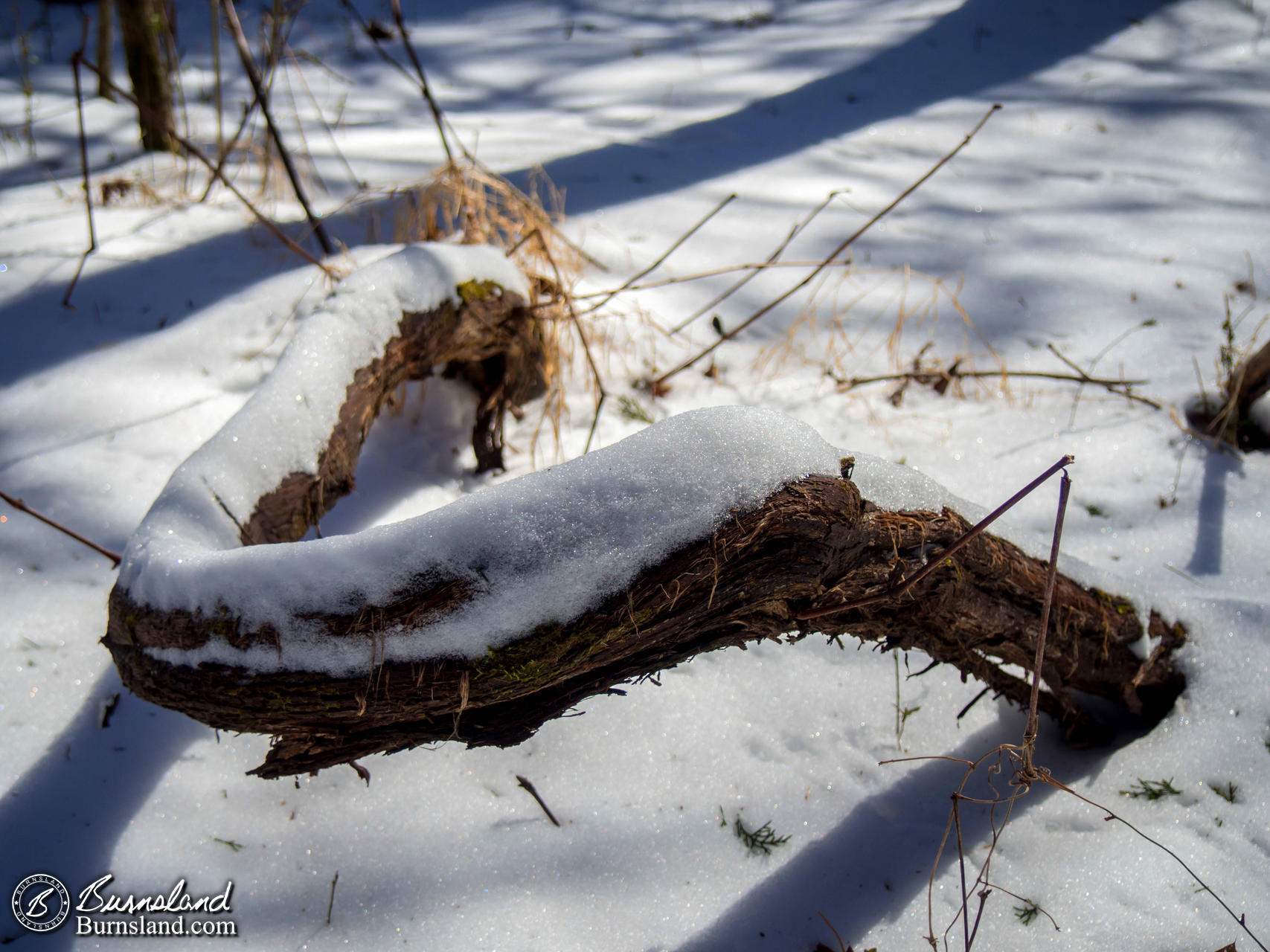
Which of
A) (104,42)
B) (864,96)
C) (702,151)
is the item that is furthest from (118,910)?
(104,42)

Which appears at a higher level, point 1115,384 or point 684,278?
point 684,278

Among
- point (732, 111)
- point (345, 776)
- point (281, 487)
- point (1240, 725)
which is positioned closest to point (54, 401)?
point (281, 487)

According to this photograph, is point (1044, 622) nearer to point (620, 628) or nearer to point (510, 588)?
point (620, 628)

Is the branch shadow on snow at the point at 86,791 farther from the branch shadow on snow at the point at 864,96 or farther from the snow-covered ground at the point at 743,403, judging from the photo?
the branch shadow on snow at the point at 864,96

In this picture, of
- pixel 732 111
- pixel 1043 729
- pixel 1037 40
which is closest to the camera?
pixel 1043 729

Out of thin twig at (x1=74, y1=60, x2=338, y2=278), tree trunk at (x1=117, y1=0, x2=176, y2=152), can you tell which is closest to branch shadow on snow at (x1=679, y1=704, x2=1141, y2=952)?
thin twig at (x1=74, y1=60, x2=338, y2=278)

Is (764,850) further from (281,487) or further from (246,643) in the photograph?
(281,487)

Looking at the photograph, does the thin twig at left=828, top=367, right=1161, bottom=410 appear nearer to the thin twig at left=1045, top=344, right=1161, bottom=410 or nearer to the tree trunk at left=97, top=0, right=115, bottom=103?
the thin twig at left=1045, top=344, right=1161, bottom=410
